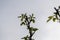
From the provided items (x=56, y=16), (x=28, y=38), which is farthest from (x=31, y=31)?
(x=56, y=16)

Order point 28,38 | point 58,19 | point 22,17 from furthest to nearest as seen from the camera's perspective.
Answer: point 22,17 < point 28,38 < point 58,19

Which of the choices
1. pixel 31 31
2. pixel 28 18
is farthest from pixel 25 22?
pixel 31 31

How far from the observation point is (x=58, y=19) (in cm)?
582

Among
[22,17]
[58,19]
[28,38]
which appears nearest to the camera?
[58,19]

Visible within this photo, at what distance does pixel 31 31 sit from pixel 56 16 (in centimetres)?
296

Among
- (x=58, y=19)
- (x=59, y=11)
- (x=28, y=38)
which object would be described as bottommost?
(x=28, y=38)

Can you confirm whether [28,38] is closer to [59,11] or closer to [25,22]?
[25,22]

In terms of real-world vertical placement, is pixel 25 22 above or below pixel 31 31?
above

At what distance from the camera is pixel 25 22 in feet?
30.2

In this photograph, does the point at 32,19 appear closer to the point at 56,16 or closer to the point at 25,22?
the point at 25,22

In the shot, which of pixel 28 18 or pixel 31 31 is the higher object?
pixel 28 18

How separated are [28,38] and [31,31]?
55 centimetres

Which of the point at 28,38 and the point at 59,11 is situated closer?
the point at 59,11

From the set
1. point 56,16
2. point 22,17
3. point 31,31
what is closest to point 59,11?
point 56,16
